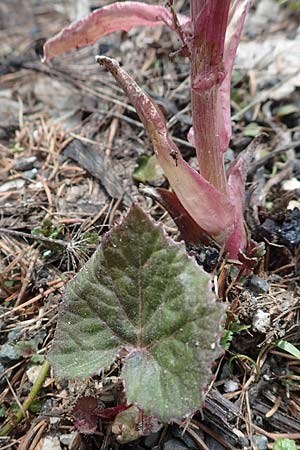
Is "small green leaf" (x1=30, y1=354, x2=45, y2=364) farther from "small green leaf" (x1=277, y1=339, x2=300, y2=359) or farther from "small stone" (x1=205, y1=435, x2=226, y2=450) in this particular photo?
"small green leaf" (x1=277, y1=339, x2=300, y2=359)

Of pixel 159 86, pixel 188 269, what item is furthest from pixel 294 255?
pixel 159 86

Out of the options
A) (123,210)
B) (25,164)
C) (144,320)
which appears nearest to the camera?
(144,320)

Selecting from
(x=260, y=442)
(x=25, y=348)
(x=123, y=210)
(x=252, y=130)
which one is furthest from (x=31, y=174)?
(x=260, y=442)

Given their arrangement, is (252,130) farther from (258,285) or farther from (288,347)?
(288,347)

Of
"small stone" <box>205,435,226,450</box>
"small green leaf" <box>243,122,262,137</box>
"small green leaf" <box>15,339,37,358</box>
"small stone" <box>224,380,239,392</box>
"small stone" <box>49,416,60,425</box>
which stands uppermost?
"small green leaf" <box>243,122,262,137</box>

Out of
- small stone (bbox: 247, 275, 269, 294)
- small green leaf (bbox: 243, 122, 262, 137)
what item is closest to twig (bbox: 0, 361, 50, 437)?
small stone (bbox: 247, 275, 269, 294)

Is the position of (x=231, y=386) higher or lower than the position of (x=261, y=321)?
lower

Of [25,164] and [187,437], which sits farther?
[25,164]
